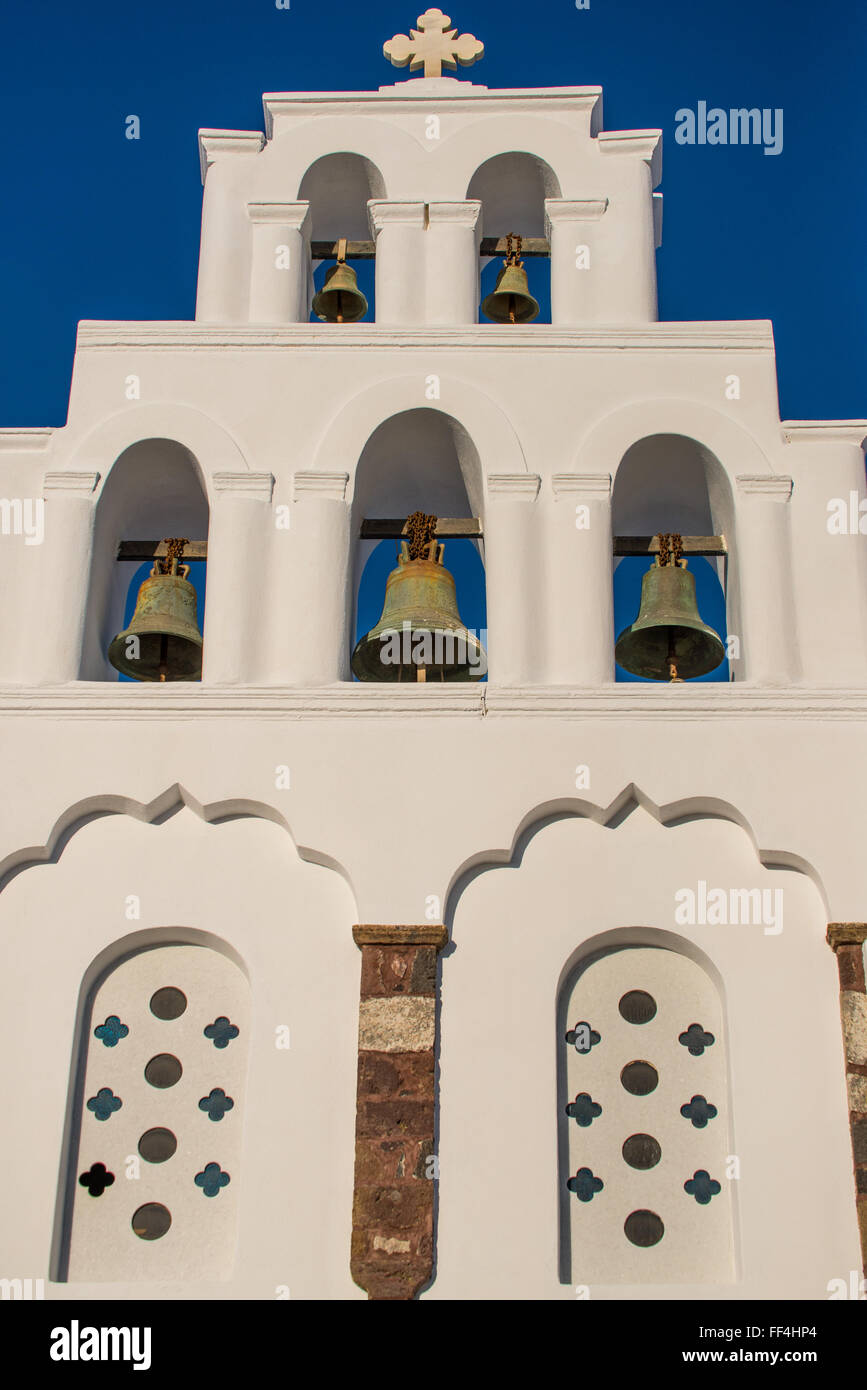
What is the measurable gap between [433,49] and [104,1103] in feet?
26.4

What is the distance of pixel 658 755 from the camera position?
34.9 feet

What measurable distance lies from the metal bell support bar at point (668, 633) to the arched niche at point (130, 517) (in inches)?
109

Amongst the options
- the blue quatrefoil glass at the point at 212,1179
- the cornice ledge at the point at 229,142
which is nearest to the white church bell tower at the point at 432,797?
the blue quatrefoil glass at the point at 212,1179

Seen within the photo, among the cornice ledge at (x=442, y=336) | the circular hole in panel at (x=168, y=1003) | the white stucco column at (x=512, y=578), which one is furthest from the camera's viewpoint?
the cornice ledge at (x=442, y=336)

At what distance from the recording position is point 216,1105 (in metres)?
10.1

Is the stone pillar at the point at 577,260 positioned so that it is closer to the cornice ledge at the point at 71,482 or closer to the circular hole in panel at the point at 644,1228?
the cornice ledge at the point at 71,482

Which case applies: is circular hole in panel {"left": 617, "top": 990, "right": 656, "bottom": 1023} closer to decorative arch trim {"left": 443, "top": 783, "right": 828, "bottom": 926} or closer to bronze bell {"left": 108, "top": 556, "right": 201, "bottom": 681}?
decorative arch trim {"left": 443, "top": 783, "right": 828, "bottom": 926}

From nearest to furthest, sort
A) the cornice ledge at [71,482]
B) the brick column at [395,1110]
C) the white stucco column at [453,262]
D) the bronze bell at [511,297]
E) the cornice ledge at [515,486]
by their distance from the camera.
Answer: the brick column at [395,1110] < the cornice ledge at [515,486] < the cornice ledge at [71,482] < the white stucco column at [453,262] < the bronze bell at [511,297]

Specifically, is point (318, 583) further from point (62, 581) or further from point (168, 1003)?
Answer: point (168, 1003)

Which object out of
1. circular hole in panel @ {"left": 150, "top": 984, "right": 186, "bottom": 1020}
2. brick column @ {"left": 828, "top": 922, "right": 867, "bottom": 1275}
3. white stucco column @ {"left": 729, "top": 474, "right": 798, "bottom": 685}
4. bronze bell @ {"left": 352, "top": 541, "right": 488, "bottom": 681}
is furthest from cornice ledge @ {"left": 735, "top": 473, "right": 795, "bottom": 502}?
circular hole in panel @ {"left": 150, "top": 984, "right": 186, "bottom": 1020}

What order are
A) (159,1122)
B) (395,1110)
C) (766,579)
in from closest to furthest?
(395,1110)
(159,1122)
(766,579)

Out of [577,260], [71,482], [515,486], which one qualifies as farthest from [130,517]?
[577,260]

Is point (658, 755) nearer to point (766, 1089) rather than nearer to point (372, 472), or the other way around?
point (766, 1089)

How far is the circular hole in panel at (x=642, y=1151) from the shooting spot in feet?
32.4
